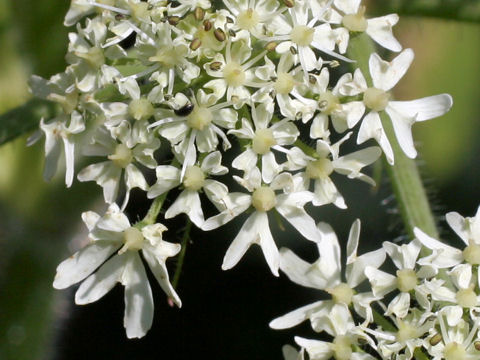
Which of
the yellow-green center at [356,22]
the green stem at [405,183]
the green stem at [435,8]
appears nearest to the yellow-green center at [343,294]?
the green stem at [405,183]

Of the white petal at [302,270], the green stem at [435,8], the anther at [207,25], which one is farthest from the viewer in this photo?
the green stem at [435,8]

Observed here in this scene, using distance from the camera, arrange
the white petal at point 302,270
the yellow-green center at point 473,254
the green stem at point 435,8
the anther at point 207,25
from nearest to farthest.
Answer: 1. the anther at point 207,25
2. the yellow-green center at point 473,254
3. the white petal at point 302,270
4. the green stem at point 435,8

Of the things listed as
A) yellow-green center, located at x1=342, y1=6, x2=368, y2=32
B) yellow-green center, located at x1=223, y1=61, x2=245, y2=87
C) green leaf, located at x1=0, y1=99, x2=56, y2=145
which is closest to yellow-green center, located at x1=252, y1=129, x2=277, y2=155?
yellow-green center, located at x1=223, y1=61, x2=245, y2=87

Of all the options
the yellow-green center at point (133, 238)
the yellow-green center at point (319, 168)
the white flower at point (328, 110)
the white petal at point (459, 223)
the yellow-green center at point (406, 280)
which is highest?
the white flower at point (328, 110)

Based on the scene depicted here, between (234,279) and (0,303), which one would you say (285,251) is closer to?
(234,279)

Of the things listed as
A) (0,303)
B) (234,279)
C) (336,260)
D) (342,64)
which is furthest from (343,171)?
(0,303)

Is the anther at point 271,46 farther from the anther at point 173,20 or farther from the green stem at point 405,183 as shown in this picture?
the green stem at point 405,183

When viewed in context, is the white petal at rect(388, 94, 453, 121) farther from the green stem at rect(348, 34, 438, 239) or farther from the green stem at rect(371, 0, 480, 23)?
the green stem at rect(371, 0, 480, 23)

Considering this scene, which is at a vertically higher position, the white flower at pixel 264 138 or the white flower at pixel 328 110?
the white flower at pixel 328 110
